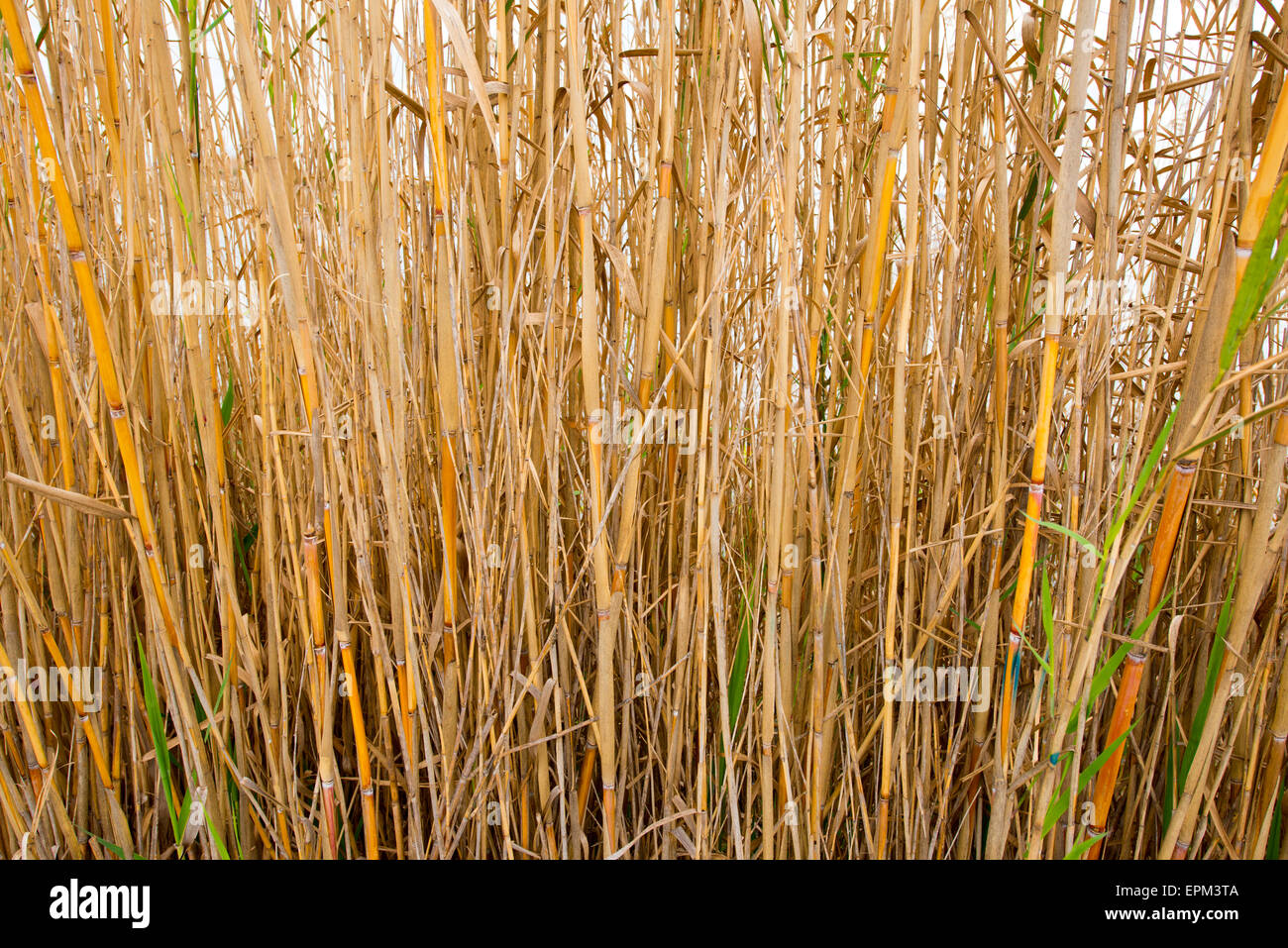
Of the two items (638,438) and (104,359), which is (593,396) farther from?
(104,359)

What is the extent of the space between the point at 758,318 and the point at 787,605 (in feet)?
0.90

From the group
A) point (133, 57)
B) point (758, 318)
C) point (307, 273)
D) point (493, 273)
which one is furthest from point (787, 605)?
point (133, 57)

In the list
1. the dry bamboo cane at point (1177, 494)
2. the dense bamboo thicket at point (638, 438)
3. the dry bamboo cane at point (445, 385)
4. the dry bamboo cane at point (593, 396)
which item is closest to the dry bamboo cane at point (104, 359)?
the dense bamboo thicket at point (638, 438)

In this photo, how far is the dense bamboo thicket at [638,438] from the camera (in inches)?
25.9

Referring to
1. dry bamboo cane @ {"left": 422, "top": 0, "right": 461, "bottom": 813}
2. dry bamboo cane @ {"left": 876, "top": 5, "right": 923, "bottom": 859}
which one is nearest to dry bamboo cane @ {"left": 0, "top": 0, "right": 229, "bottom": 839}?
dry bamboo cane @ {"left": 422, "top": 0, "right": 461, "bottom": 813}

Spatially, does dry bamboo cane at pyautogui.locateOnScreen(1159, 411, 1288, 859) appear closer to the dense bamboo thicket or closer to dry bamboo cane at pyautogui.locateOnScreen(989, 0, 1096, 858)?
the dense bamboo thicket

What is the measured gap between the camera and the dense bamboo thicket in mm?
657

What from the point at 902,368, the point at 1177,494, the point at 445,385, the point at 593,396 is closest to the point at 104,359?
the point at 445,385

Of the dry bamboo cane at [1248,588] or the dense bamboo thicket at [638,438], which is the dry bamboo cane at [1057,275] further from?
the dry bamboo cane at [1248,588]

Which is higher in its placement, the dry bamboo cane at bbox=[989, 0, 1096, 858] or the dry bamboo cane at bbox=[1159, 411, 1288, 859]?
the dry bamboo cane at bbox=[989, 0, 1096, 858]

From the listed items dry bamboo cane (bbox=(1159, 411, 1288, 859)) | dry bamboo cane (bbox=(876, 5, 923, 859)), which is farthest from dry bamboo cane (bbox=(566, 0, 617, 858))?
dry bamboo cane (bbox=(1159, 411, 1288, 859))
